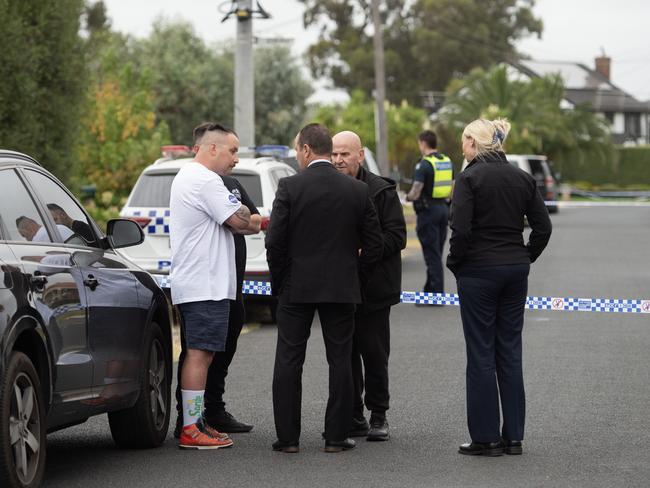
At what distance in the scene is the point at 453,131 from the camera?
6312 centimetres

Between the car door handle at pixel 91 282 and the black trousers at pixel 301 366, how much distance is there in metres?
1.20

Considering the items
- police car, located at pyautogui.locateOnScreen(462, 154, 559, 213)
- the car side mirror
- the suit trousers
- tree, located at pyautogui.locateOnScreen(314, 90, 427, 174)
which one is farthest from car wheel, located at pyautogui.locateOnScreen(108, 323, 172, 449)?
tree, located at pyautogui.locateOnScreen(314, 90, 427, 174)

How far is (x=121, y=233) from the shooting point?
26.5 ft

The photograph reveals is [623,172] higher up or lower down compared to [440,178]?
lower down

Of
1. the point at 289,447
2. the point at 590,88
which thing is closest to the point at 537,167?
the point at 289,447

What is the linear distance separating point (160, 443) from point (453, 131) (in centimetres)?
5549

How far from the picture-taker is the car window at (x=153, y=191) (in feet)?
46.5

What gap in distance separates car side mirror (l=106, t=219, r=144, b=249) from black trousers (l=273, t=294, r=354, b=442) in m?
0.90

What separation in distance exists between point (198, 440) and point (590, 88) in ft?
298

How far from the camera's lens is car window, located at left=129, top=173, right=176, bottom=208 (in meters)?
14.2

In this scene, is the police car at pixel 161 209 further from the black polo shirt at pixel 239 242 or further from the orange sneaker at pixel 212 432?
the orange sneaker at pixel 212 432

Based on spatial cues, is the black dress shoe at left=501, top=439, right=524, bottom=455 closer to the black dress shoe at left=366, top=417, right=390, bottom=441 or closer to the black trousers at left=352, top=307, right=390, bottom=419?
the black dress shoe at left=366, top=417, right=390, bottom=441

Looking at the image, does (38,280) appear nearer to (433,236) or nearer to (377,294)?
(377,294)

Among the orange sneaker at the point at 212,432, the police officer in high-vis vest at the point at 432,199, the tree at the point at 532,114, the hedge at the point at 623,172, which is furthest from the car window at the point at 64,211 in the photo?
the hedge at the point at 623,172
